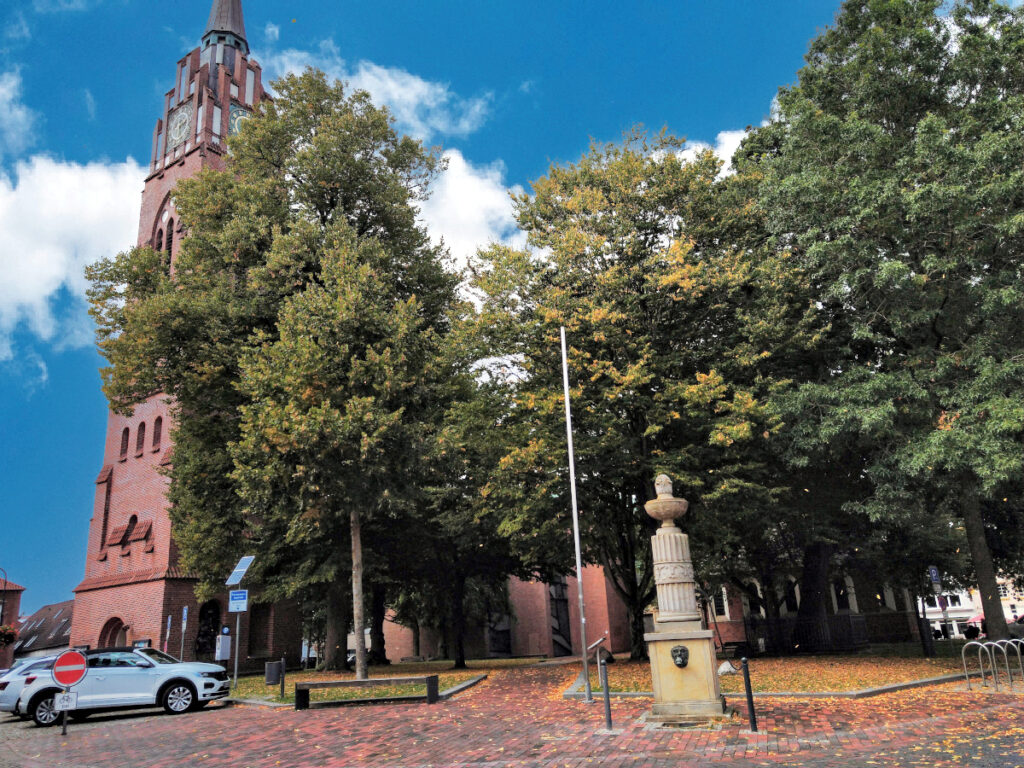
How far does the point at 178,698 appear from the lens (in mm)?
15562

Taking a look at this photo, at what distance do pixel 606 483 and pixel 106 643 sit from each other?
25521mm

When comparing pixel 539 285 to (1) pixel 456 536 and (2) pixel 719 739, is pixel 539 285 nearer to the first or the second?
(1) pixel 456 536

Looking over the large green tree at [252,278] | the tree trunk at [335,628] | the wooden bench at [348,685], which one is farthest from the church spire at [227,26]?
the wooden bench at [348,685]

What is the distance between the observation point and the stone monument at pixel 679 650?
33.9ft

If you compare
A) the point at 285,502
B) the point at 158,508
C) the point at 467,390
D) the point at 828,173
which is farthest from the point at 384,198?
the point at 158,508

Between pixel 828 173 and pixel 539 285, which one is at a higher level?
pixel 828 173

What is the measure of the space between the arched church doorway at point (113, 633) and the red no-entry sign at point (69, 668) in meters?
21.4

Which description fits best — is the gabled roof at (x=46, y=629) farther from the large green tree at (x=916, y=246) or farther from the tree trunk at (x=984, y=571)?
the tree trunk at (x=984, y=571)

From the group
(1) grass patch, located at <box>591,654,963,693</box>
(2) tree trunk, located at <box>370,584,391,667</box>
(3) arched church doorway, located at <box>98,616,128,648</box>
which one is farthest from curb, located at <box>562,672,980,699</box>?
(3) arched church doorway, located at <box>98,616,128,648</box>

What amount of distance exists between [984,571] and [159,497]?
31.2 metres

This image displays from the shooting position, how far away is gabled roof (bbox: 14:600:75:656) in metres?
57.9

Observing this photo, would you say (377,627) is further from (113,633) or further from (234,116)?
(234,116)

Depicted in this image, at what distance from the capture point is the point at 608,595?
141 feet

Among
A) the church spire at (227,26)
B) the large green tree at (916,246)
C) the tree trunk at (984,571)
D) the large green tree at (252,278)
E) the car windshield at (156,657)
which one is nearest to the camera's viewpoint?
the large green tree at (916,246)
